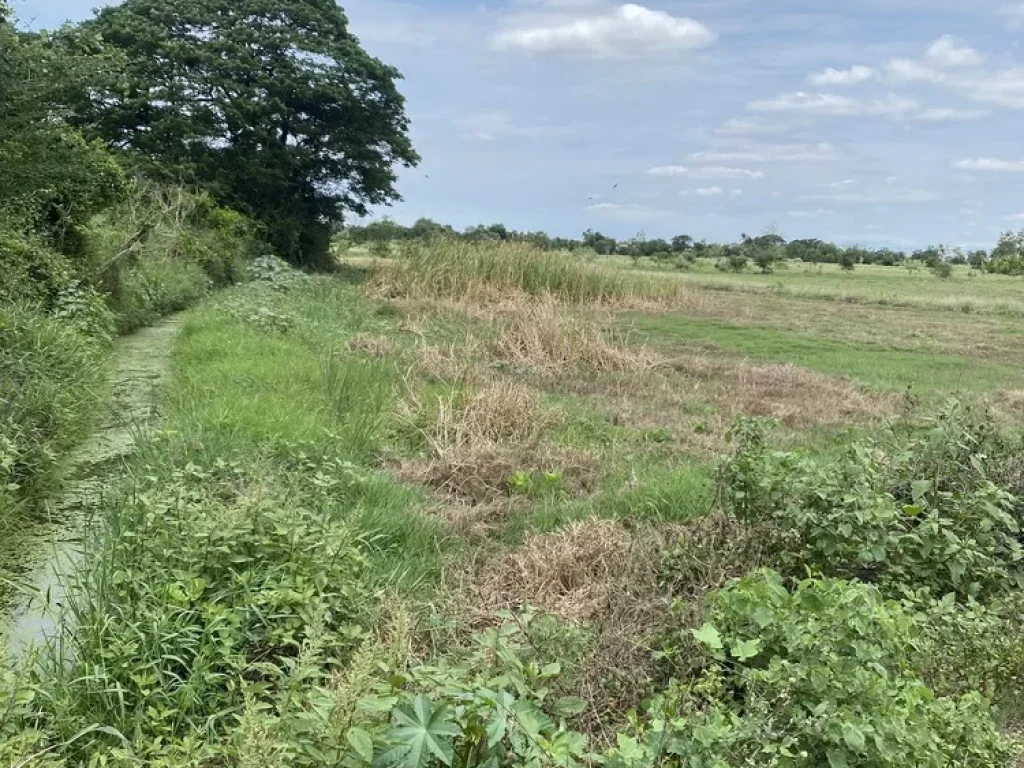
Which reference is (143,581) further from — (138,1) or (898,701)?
(138,1)

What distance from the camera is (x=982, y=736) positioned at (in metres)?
2.29

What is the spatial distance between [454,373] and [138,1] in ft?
64.6

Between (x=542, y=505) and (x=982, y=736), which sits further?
(x=542, y=505)

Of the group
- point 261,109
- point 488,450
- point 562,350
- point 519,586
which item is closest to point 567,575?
point 519,586

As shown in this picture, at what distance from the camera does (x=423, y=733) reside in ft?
6.10

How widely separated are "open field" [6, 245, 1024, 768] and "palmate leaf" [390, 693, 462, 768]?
→ 0.01m

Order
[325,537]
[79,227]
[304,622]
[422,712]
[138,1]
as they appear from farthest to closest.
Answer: [138,1], [79,227], [325,537], [304,622], [422,712]

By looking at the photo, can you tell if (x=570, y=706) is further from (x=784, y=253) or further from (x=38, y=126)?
(x=784, y=253)

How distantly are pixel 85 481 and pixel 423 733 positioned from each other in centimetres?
380

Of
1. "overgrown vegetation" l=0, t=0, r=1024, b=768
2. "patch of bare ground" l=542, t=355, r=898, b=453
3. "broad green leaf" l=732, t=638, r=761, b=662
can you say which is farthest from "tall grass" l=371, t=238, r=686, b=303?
"broad green leaf" l=732, t=638, r=761, b=662

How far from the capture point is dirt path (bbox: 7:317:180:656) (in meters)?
3.27

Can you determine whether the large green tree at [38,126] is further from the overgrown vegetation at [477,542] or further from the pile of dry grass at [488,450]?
the pile of dry grass at [488,450]

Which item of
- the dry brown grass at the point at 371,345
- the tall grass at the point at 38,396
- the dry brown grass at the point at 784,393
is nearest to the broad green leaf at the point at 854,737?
the tall grass at the point at 38,396

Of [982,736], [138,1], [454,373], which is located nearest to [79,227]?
[454,373]
